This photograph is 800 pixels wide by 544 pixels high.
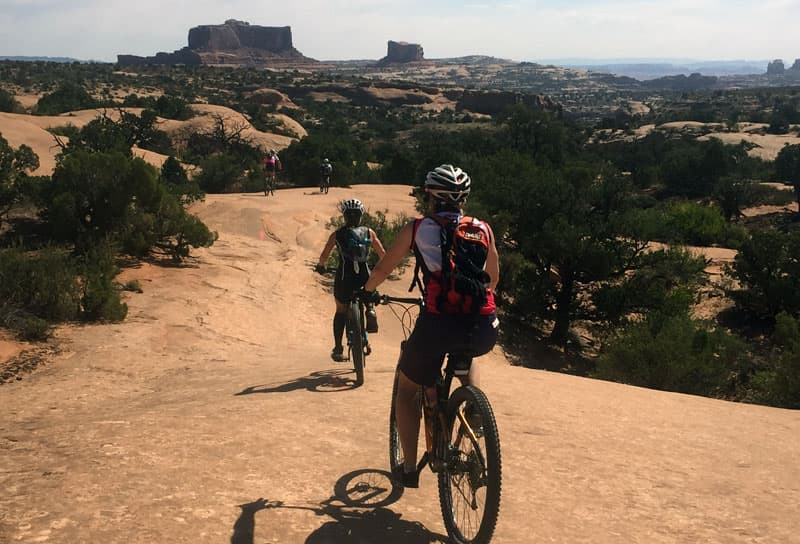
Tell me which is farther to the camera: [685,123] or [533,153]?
[685,123]

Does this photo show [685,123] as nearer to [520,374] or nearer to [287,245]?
[287,245]

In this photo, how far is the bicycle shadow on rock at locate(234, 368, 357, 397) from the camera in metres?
6.61

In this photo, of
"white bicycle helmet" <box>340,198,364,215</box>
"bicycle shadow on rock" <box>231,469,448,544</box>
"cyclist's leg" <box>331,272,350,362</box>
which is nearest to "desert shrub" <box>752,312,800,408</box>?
"cyclist's leg" <box>331,272,350,362</box>

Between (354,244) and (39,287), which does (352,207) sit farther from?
(39,287)

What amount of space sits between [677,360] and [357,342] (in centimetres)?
775

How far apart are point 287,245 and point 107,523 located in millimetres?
14353

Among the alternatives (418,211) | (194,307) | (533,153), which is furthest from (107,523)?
(533,153)

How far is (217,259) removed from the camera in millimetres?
14445

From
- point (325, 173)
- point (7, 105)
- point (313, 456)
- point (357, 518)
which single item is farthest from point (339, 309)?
point (7, 105)

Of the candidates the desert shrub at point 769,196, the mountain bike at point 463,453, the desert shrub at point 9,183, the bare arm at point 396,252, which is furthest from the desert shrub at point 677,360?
the desert shrub at point 769,196

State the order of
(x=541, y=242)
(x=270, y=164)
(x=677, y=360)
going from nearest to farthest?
(x=677, y=360), (x=541, y=242), (x=270, y=164)

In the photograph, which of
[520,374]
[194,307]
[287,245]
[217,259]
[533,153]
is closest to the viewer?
[520,374]

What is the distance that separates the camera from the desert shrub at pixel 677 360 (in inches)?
449

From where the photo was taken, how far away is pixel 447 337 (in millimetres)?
3340
